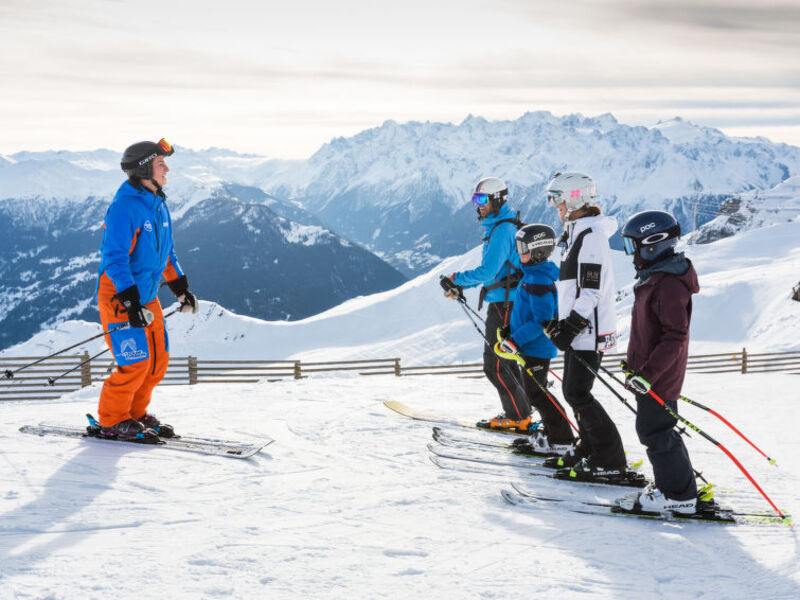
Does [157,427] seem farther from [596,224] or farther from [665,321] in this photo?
[665,321]

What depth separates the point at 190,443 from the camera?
561 centimetres

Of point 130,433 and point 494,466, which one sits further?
point 130,433

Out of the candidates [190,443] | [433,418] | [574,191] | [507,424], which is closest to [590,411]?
[574,191]

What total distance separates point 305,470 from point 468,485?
1.38m

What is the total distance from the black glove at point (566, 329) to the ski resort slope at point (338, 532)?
4.01 feet

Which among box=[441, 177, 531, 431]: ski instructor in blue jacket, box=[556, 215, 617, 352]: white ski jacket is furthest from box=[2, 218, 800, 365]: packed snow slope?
box=[556, 215, 617, 352]: white ski jacket

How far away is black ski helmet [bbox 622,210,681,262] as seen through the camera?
4.11m

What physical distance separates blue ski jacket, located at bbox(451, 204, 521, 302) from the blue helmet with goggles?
0.08 m

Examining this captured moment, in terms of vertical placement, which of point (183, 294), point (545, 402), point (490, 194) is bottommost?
point (545, 402)

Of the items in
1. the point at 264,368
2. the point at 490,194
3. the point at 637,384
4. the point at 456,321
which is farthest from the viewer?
the point at 456,321

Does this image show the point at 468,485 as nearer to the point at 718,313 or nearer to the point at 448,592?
the point at 448,592

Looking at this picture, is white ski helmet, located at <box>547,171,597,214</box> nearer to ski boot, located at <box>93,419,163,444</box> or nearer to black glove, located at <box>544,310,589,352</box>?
black glove, located at <box>544,310,589,352</box>

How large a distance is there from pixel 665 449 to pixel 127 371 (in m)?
4.41

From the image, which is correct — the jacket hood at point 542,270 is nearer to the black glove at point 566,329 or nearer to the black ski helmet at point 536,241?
the black ski helmet at point 536,241
